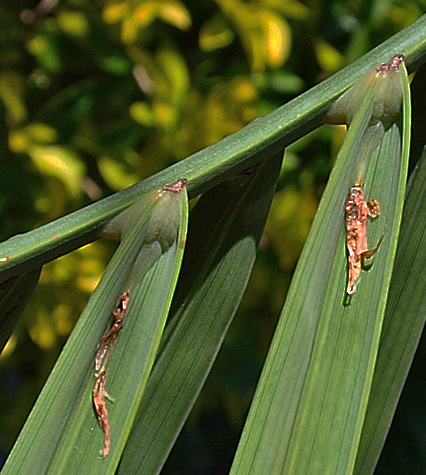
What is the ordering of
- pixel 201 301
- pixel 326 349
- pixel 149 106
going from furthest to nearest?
1. pixel 149 106
2. pixel 201 301
3. pixel 326 349

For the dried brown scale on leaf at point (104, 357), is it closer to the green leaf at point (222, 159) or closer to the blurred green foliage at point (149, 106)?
the green leaf at point (222, 159)

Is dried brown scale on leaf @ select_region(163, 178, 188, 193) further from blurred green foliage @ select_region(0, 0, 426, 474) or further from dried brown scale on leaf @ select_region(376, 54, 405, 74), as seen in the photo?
blurred green foliage @ select_region(0, 0, 426, 474)

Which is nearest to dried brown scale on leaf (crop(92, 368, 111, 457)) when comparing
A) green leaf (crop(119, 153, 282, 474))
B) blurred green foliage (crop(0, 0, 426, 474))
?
green leaf (crop(119, 153, 282, 474))

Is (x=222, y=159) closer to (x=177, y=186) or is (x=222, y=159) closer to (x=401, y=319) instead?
(x=177, y=186)

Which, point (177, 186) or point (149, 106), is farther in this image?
point (149, 106)

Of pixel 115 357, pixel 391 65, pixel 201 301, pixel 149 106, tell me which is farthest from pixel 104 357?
pixel 149 106
